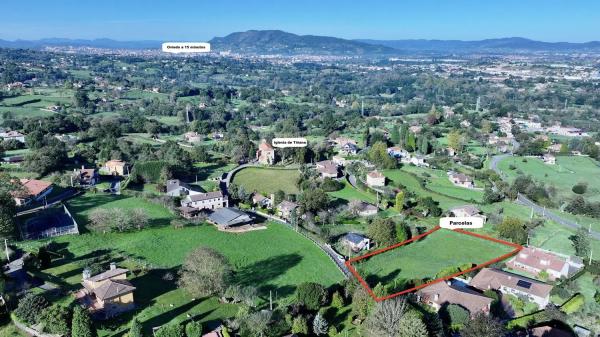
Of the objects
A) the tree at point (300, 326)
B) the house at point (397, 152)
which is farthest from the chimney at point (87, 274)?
the house at point (397, 152)

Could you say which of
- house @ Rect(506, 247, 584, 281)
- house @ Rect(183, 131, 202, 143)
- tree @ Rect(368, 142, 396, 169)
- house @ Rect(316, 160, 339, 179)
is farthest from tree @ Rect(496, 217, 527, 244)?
house @ Rect(183, 131, 202, 143)

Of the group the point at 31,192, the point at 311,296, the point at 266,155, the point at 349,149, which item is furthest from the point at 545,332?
the point at 349,149

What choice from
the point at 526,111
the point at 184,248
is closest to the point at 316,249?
the point at 184,248

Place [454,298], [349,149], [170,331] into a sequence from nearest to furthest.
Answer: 1. [170,331]
2. [454,298]
3. [349,149]

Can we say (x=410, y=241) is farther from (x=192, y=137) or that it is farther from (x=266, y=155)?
(x=192, y=137)

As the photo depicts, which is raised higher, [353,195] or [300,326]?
[300,326]

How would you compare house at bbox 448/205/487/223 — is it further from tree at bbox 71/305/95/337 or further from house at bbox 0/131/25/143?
house at bbox 0/131/25/143
